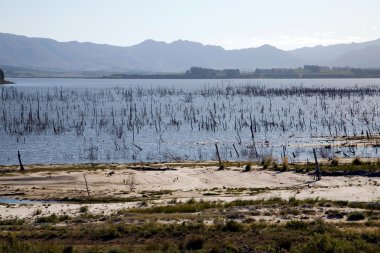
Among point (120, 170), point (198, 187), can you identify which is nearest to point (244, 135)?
point (120, 170)

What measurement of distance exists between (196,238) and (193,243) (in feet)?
0.91

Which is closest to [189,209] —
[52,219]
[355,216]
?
[52,219]

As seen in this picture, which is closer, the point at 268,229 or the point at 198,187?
the point at 268,229

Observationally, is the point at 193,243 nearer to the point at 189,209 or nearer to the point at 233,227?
the point at 233,227

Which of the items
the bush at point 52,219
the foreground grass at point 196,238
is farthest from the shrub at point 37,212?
the foreground grass at point 196,238

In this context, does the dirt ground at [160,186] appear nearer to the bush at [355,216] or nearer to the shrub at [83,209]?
the shrub at [83,209]

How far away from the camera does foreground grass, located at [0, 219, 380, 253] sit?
16938 mm

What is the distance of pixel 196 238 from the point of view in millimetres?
18109

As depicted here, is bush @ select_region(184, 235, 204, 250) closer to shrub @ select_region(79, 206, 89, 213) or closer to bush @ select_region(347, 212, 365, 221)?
bush @ select_region(347, 212, 365, 221)

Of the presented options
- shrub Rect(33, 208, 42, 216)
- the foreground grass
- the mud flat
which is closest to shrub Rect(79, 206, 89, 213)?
the mud flat

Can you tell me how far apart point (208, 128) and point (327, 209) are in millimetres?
55275

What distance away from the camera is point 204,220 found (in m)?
22.3

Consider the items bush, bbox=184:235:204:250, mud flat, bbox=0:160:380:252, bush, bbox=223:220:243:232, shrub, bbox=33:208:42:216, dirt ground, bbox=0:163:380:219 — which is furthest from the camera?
dirt ground, bbox=0:163:380:219

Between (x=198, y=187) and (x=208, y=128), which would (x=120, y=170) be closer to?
(x=198, y=187)
